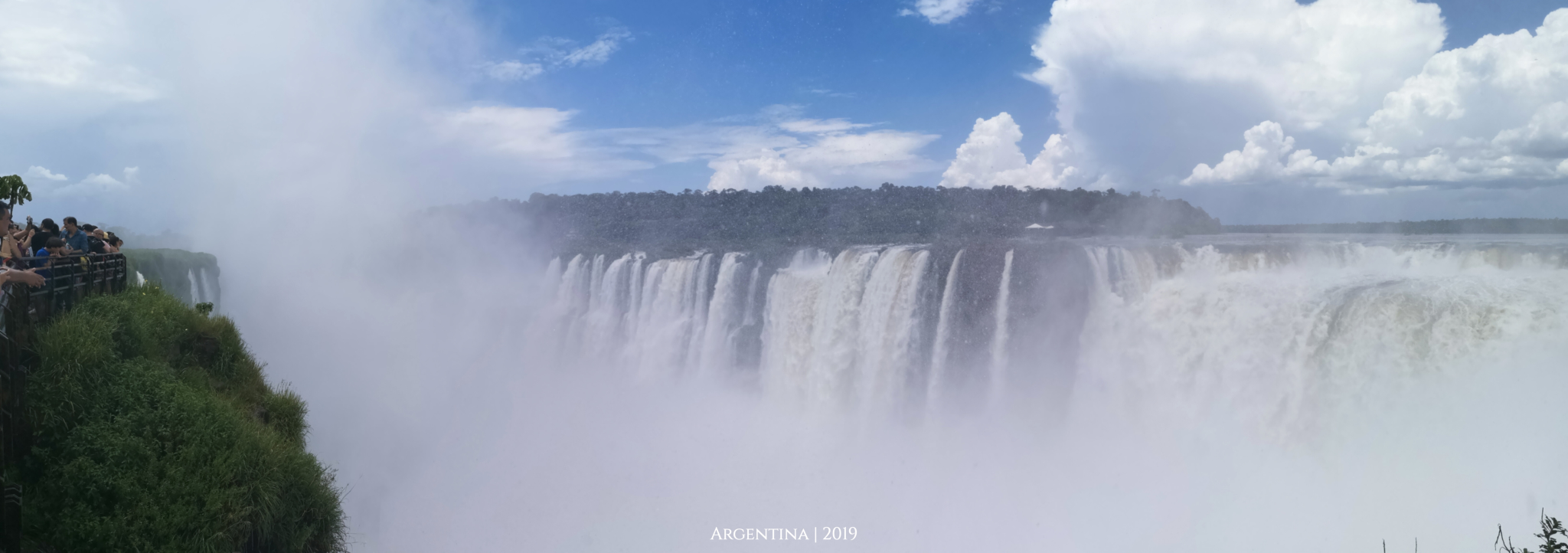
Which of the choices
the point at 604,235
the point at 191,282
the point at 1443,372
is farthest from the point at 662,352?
the point at 604,235

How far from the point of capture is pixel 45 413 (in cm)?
627

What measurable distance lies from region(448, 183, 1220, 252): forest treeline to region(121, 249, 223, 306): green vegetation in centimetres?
1023

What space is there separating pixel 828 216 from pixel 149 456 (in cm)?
3476

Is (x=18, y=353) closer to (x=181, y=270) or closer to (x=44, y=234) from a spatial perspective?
(x=44, y=234)

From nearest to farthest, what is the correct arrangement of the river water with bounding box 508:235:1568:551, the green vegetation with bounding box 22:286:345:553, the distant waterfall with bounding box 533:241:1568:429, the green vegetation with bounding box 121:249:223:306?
the green vegetation with bounding box 22:286:345:553 < the river water with bounding box 508:235:1568:551 < the distant waterfall with bounding box 533:241:1568:429 < the green vegetation with bounding box 121:249:223:306

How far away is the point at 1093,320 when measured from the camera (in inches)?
526

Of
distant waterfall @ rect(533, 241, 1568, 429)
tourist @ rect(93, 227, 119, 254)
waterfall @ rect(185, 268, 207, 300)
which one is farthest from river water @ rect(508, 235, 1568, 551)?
waterfall @ rect(185, 268, 207, 300)

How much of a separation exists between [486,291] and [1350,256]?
25559mm

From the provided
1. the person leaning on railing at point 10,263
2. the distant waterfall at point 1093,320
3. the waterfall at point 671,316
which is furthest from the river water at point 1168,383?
the person leaning on railing at point 10,263

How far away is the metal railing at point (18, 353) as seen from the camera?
18.7ft

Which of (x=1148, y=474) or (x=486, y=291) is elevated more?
(x=486, y=291)

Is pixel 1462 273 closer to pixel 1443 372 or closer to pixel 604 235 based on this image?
pixel 1443 372

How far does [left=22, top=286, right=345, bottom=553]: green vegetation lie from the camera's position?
6.14 metres

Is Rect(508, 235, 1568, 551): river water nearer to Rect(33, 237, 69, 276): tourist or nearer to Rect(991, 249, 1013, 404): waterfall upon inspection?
Rect(991, 249, 1013, 404): waterfall
